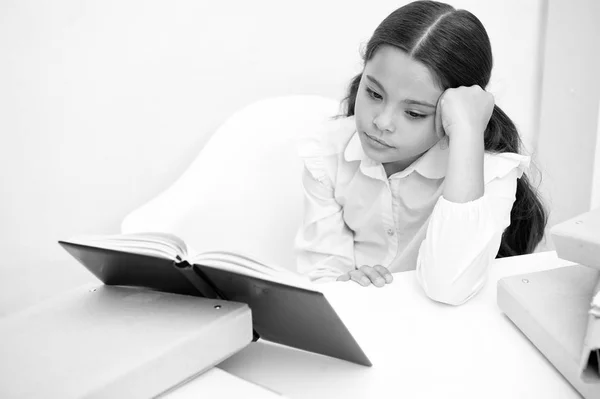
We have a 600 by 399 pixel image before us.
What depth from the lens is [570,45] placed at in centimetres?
184

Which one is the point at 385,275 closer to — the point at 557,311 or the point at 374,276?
the point at 374,276

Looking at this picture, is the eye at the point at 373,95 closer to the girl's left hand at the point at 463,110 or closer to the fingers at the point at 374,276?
the girl's left hand at the point at 463,110

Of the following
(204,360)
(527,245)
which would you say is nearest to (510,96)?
(527,245)

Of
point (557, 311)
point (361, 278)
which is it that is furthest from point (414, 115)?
point (557, 311)

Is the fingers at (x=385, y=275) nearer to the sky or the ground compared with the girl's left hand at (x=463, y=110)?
nearer to the ground

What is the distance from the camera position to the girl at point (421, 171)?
92 cm

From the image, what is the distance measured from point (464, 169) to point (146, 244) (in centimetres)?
54

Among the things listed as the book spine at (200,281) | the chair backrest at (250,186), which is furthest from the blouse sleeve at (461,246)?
the chair backrest at (250,186)

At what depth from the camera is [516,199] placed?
125cm

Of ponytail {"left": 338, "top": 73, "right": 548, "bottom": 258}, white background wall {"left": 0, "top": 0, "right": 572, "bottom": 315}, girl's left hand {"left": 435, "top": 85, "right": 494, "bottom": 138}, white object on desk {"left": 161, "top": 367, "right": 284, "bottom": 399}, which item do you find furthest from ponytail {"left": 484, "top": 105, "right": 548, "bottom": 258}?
white object on desk {"left": 161, "top": 367, "right": 284, "bottom": 399}

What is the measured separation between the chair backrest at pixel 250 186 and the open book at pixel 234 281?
1.92 ft

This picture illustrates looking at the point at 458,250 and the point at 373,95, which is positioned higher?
the point at 373,95

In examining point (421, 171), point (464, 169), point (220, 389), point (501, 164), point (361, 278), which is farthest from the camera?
point (421, 171)

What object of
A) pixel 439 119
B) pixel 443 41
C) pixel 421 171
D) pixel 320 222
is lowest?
pixel 320 222
